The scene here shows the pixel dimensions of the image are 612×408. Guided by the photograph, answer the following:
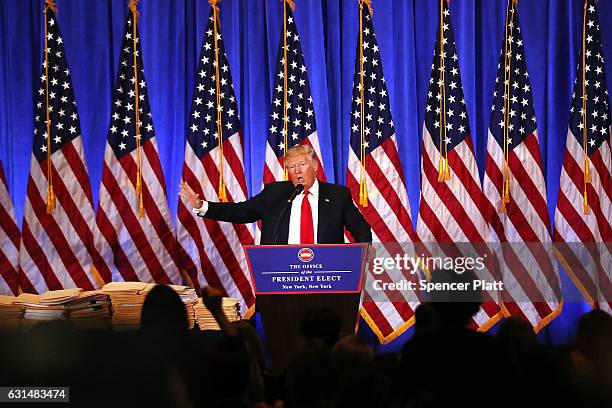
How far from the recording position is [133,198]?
7.54 m

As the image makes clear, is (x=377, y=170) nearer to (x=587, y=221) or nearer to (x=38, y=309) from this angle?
(x=587, y=221)

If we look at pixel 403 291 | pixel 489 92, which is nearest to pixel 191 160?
pixel 403 291

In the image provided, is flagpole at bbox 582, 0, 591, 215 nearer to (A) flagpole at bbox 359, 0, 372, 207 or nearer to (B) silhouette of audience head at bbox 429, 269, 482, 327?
(A) flagpole at bbox 359, 0, 372, 207

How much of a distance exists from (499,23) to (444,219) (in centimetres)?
213

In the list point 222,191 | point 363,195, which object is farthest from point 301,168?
point 222,191

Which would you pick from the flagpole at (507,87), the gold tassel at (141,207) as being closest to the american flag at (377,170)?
the flagpole at (507,87)

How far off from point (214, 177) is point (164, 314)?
667 cm

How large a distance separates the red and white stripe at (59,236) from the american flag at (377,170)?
8.54 ft

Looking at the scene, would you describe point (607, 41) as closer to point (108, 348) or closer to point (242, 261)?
point (242, 261)

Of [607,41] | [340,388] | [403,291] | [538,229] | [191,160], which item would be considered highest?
[607,41]

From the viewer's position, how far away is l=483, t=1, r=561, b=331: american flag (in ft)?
24.7

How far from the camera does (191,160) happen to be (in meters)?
7.60

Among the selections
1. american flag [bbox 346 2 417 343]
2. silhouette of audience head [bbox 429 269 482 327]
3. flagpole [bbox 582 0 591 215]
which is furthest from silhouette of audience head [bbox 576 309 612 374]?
flagpole [bbox 582 0 591 215]

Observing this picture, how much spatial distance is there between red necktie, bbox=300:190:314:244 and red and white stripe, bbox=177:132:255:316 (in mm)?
1676
